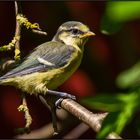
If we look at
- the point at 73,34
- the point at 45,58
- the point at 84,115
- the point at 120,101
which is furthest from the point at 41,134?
the point at 120,101

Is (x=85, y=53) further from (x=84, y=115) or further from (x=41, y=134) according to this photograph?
(x=84, y=115)

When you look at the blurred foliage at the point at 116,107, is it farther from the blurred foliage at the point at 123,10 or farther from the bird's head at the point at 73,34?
the bird's head at the point at 73,34

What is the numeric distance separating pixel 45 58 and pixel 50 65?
0.09m

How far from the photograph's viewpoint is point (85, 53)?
3.67 meters

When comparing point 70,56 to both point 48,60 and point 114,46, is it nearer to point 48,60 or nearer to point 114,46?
point 48,60

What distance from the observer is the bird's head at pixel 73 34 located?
117 inches

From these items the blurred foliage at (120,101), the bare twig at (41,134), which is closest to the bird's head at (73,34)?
the bare twig at (41,134)

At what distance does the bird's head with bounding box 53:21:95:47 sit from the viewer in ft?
9.75

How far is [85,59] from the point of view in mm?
3660

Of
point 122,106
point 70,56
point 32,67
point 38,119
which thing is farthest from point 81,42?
point 122,106

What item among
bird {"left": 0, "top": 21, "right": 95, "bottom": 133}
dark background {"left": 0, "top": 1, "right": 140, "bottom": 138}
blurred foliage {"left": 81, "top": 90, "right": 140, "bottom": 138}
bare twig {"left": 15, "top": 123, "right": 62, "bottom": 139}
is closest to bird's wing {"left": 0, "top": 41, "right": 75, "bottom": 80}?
bird {"left": 0, "top": 21, "right": 95, "bottom": 133}

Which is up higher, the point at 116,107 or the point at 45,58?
the point at 116,107

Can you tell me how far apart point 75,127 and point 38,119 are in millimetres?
311

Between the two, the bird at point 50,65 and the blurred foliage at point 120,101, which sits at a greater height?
the blurred foliage at point 120,101
